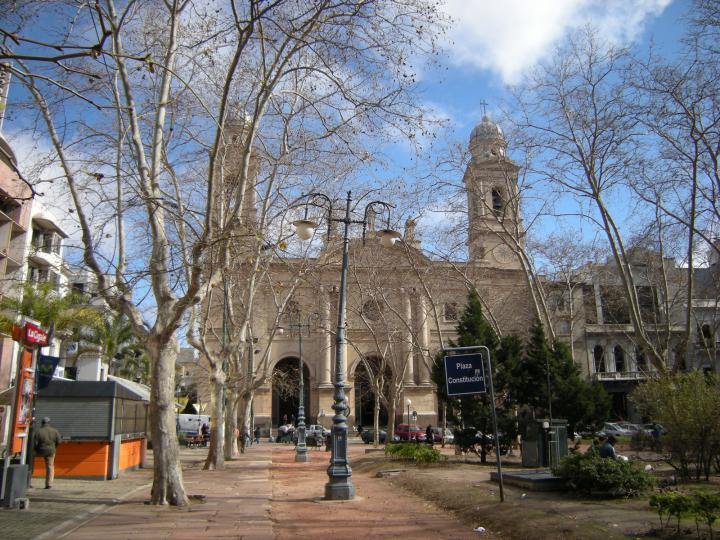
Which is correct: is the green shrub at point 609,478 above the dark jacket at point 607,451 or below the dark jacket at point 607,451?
below

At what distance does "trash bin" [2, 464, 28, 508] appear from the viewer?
422 inches

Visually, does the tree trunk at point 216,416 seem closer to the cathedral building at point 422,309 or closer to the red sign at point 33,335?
the cathedral building at point 422,309

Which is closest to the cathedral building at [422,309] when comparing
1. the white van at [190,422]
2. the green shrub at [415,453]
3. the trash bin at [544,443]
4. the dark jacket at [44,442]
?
the trash bin at [544,443]

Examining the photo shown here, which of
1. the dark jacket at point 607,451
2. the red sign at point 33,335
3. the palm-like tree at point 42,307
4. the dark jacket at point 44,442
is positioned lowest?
the dark jacket at point 607,451

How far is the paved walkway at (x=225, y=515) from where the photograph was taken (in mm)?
9328

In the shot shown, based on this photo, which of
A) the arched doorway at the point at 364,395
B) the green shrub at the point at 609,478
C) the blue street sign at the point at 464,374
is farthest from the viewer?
the arched doorway at the point at 364,395

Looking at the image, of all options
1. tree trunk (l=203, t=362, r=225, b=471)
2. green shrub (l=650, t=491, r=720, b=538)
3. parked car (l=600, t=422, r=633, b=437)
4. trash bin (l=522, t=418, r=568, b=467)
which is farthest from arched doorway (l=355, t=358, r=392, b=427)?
green shrub (l=650, t=491, r=720, b=538)

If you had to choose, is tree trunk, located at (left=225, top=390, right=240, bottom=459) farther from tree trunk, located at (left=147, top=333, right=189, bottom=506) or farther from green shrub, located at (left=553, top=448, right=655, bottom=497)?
green shrub, located at (left=553, top=448, right=655, bottom=497)

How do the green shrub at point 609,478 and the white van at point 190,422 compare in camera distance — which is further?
the white van at point 190,422

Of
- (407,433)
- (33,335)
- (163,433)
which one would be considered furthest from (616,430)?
(33,335)

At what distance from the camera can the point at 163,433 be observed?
38.2ft

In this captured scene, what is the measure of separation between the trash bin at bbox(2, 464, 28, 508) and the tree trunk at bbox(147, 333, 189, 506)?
2.18 m

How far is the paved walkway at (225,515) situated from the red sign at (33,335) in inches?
116

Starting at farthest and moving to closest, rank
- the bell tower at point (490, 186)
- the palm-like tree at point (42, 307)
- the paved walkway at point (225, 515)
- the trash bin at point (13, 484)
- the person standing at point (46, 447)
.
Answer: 1. the palm-like tree at point (42, 307)
2. the bell tower at point (490, 186)
3. the person standing at point (46, 447)
4. the trash bin at point (13, 484)
5. the paved walkway at point (225, 515)
